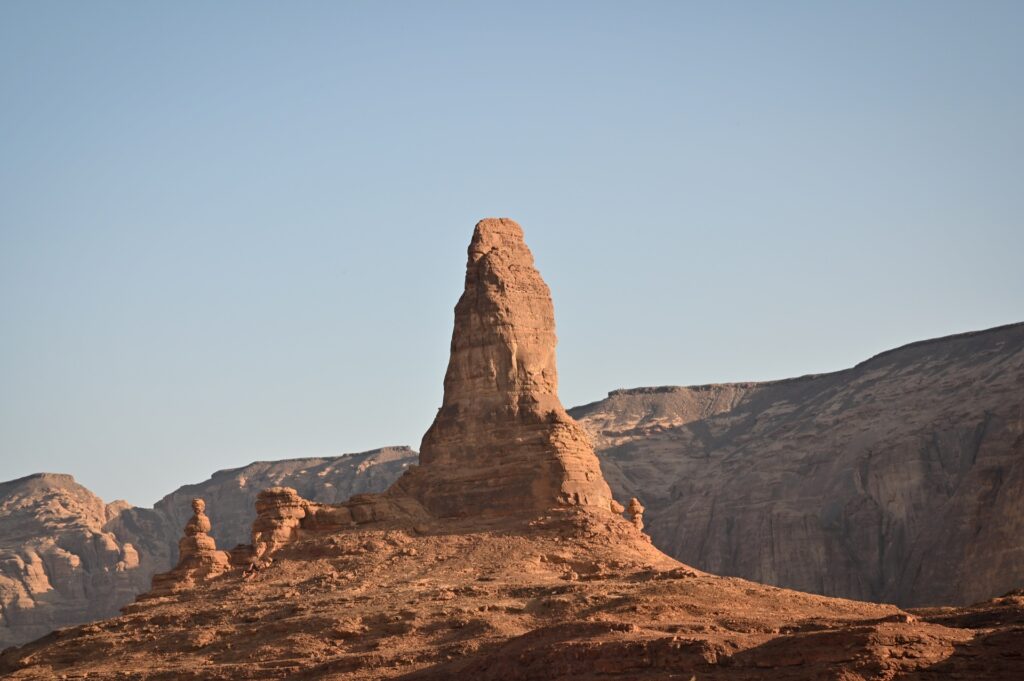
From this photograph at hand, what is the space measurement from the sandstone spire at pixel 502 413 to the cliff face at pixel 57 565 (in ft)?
262

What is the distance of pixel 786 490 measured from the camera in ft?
489

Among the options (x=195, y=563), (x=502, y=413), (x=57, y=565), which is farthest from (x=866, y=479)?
(x=57, y=565)

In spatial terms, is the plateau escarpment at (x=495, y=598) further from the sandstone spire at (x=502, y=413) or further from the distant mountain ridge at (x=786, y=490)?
the distant mountain ridge at (x=786, y=490)

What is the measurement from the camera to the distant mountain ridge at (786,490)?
411 ft

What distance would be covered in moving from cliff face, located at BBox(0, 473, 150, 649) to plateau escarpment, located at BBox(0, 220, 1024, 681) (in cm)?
7972

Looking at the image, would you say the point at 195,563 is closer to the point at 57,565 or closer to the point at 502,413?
the point at 502,413

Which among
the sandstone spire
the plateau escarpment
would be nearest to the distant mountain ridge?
the sandstone spire

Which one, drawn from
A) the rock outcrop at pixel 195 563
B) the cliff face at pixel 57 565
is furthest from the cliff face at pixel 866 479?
the rock outcrop at pixel 195 563

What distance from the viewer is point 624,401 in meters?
192

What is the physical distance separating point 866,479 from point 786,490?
8.98 meters

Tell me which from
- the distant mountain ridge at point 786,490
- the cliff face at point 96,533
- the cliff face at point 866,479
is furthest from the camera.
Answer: the cliff face at point 96,533

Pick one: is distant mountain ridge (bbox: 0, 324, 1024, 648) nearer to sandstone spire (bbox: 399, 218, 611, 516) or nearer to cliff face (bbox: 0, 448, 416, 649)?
cliff face (bbox: 0, 448, 416, 649)

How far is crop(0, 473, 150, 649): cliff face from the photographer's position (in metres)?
160

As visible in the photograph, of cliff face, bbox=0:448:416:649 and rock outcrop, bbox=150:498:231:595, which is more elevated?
cliff face, bbox=0:448:416:649
